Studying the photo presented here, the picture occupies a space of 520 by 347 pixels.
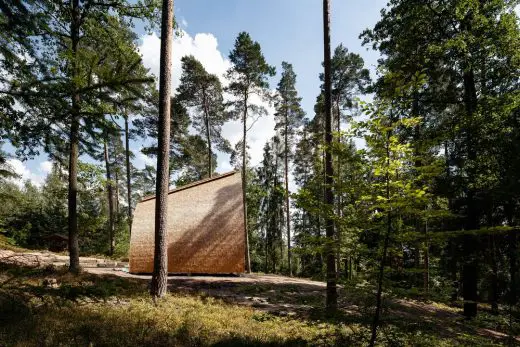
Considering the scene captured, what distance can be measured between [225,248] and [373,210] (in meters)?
10.9

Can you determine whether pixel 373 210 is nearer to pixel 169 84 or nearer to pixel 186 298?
pixel 186 298

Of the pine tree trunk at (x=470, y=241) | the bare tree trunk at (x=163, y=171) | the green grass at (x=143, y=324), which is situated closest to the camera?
the green grass at (x=143, y=324)

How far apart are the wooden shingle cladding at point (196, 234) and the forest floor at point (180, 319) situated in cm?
355

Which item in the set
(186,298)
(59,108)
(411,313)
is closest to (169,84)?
(59,108)

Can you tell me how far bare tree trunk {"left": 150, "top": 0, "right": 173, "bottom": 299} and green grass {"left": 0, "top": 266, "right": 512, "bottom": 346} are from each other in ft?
2.16

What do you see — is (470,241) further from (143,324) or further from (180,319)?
(143,324)

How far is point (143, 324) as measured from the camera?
6.42 meters

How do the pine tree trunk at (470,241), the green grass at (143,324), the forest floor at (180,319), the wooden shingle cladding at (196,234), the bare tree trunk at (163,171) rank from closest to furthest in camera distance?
the forest floor at (180,319) → the green grass at (143,324) → the bare tree trunk at (163,171) → the pine tree trunk at (470,241) → the wooden shingle cladding at (196,234)

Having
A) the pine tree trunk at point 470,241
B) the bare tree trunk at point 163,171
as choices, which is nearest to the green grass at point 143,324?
the bare tree trunk at point 163,171

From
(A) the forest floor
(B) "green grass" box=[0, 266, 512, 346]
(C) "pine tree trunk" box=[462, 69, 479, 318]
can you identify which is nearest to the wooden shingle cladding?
(A) the forest floor

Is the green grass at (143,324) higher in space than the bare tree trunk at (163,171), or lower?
lower

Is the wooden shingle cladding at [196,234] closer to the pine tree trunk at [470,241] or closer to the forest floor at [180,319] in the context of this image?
the forest floor at [180,319]

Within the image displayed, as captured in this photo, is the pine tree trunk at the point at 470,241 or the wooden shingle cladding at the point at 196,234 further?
the wooden shingle cladding at the point at 196,234

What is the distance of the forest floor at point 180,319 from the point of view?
4750 mm
